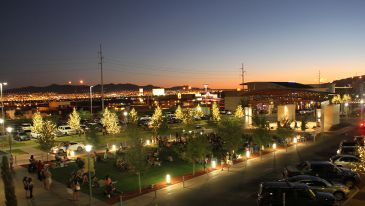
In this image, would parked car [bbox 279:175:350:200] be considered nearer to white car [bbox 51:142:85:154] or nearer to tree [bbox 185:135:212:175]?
tree [bbox 185:135:212:175]

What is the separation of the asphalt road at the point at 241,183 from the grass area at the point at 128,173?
3.36 metres

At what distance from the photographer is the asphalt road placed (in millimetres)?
19781

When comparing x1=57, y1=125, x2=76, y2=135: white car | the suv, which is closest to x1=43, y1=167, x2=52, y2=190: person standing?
the suv

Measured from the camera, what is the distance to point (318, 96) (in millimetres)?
72125

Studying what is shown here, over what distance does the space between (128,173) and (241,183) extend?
9042 mm

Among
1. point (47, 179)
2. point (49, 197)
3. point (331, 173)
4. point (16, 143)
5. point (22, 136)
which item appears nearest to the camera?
point (49, 197)

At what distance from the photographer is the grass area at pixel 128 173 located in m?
23.4

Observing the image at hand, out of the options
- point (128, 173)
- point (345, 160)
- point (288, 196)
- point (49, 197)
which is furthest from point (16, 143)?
point (288, 196)

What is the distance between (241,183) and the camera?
23.6 meters

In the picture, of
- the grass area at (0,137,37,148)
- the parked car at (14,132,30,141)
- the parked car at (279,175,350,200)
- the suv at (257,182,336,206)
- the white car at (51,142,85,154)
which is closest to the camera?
the suv at (257,182,336,206)

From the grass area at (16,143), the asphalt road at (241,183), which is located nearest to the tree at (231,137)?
the asphalt road at (241,183)

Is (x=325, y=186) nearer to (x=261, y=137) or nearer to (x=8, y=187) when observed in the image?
(x=261, y=137)

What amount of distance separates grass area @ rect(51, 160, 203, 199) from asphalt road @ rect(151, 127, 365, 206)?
336 cm

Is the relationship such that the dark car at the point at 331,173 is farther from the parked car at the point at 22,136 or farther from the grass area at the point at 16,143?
the parked car at the point at 22,136
